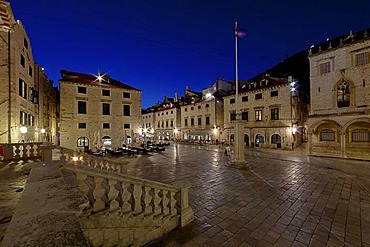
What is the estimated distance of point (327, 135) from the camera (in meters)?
17.4

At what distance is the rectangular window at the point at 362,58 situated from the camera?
14.7m

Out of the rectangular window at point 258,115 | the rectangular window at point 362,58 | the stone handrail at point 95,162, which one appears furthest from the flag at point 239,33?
the rectangular window at point 258,115

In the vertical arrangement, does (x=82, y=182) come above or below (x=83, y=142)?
above

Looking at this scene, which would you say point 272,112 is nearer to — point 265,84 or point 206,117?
point 265,84

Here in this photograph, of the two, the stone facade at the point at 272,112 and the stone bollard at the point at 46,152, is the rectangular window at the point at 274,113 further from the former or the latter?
the stone bollard at the point at 46,152

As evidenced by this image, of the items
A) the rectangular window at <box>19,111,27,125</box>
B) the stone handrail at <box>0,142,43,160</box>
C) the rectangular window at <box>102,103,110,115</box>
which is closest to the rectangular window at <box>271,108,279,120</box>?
the rectangular window at <box>102,103,110,115</box>

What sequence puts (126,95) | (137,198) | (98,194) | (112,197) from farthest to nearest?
(126,95) → (137,198) → (112,197) → (98,194)

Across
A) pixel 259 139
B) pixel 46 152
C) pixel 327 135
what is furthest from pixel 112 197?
pixel 259 139

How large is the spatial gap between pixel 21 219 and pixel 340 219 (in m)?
7.39

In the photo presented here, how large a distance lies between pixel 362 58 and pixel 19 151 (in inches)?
1042

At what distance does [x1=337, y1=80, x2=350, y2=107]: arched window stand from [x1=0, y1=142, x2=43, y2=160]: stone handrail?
78.7ft

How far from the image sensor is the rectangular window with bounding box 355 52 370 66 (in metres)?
14.7

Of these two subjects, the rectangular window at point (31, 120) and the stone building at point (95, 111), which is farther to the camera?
the stone building at point (95, 111)

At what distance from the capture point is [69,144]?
21.4m
